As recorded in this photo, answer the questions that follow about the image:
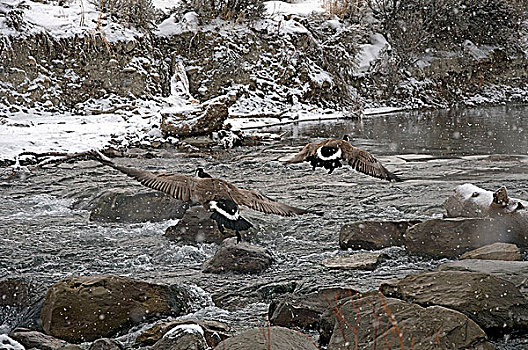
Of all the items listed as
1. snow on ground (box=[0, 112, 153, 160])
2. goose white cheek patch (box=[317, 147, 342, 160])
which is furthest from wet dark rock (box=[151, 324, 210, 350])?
snow on ground (box=[0, 112, 153, 160])

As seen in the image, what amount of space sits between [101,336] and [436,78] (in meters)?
19.1

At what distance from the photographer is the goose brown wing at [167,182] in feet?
15.5

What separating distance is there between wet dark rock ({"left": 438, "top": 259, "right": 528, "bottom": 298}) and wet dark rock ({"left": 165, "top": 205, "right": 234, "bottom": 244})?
255 centimetres

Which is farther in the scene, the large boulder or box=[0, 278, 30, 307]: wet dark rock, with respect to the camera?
the large boulder

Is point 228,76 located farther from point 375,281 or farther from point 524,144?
point 375,281

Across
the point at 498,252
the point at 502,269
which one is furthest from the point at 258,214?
the point at 502,269

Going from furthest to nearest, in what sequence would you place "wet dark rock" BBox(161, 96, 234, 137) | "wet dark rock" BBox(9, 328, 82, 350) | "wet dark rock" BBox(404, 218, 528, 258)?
"wet dark rock" BBox(161, 96, 234, 137)
"wet dark rock" BBox(404, 218, 528, 258)
"wet dark rock" BBox(9, 328, 82, 350)

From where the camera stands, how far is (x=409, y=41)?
20.6 metres

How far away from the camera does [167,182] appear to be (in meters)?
4.81

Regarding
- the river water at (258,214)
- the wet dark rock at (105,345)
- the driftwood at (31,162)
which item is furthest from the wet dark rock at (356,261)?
the driftwood at (31,162)

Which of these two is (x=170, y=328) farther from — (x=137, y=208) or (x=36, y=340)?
(x=137, y=208)

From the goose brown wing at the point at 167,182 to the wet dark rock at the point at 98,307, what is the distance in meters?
0.78

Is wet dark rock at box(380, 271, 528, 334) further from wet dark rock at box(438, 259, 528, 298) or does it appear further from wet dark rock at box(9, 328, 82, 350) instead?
wet dark rock at box(9, 328, 82, 350)

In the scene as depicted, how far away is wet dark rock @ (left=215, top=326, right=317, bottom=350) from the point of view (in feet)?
10.1
